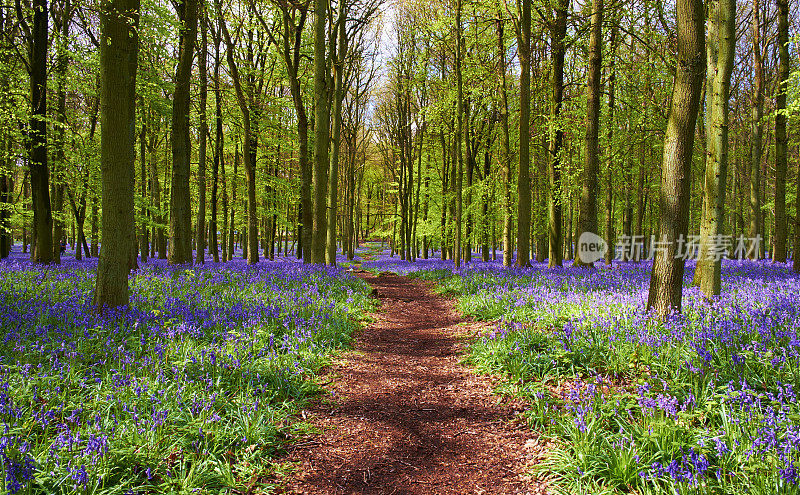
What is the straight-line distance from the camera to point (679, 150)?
17.3 ft

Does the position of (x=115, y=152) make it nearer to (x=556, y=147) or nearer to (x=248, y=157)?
(x=248, y=157)

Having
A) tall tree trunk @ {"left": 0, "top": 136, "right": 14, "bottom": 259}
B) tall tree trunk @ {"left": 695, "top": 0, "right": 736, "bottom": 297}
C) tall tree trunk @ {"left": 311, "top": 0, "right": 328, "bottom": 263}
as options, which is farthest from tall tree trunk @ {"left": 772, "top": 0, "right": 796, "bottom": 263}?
tall tree trunk @ {"left": 0, "top": 136, "right": 14, "bottom": 259}

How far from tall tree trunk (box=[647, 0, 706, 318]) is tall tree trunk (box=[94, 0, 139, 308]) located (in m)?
7.47

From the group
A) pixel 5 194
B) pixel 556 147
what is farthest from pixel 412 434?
pixel 5 194

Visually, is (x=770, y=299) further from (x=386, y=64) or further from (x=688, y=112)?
(x=386, y=64)

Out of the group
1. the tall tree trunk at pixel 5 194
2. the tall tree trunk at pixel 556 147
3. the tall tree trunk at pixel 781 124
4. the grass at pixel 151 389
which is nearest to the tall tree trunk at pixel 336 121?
the tall tree trunk at pixel 556 147

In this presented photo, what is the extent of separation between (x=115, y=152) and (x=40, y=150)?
7.81 m

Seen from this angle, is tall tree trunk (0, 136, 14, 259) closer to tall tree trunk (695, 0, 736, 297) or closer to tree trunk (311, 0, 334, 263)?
tree trunk (311, 0, 334, 263)

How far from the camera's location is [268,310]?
689 centimetres

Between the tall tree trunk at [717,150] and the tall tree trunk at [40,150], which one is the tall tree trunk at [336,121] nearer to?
the tall tree trunk at [40,150]

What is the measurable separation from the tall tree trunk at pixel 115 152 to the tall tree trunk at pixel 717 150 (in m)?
8.53

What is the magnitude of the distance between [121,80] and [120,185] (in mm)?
1507

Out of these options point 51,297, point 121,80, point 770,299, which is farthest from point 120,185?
point 770,299

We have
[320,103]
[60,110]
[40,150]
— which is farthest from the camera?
[60,110]
